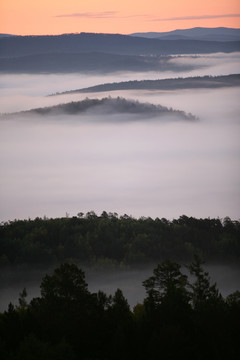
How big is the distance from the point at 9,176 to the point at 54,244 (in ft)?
296

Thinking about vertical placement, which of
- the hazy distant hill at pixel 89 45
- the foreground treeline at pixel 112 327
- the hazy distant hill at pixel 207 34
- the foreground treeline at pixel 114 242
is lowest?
the foreground treeline at pixel 112 327

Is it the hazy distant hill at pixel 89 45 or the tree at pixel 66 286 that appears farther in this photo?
the hazy distant hill at pixel 89 45

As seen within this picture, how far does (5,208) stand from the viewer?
110 meters

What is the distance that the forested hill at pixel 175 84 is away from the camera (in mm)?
151000

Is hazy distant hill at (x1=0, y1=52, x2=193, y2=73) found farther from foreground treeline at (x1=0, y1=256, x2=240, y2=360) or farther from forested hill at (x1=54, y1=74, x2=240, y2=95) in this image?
foreground treeline at (x1=0, y1=256, x2=240, y2=360)

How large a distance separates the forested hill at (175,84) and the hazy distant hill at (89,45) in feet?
24.0

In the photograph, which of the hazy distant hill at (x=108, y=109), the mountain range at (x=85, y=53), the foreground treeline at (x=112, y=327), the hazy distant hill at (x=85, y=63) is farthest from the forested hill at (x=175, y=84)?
the foreground treeline at (x=112, y=327)

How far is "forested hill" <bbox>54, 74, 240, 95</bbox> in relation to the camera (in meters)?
151

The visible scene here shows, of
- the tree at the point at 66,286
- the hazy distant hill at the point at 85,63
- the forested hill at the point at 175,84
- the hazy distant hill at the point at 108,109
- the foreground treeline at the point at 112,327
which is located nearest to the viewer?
the foreground treeline at the point at 112,327

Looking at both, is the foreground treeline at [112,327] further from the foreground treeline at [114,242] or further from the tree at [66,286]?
the foreground treeline at [114,242]

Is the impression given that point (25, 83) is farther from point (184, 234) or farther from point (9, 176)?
point (184, 234)

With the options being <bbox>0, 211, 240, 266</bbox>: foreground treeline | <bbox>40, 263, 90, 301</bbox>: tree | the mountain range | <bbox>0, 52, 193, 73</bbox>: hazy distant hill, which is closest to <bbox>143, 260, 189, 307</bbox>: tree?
<bbox>40, 263, 90, 301</bbox>: tree

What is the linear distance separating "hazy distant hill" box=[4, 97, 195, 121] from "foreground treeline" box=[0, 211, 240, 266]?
341ft

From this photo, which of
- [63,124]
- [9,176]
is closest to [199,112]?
[63,124]
